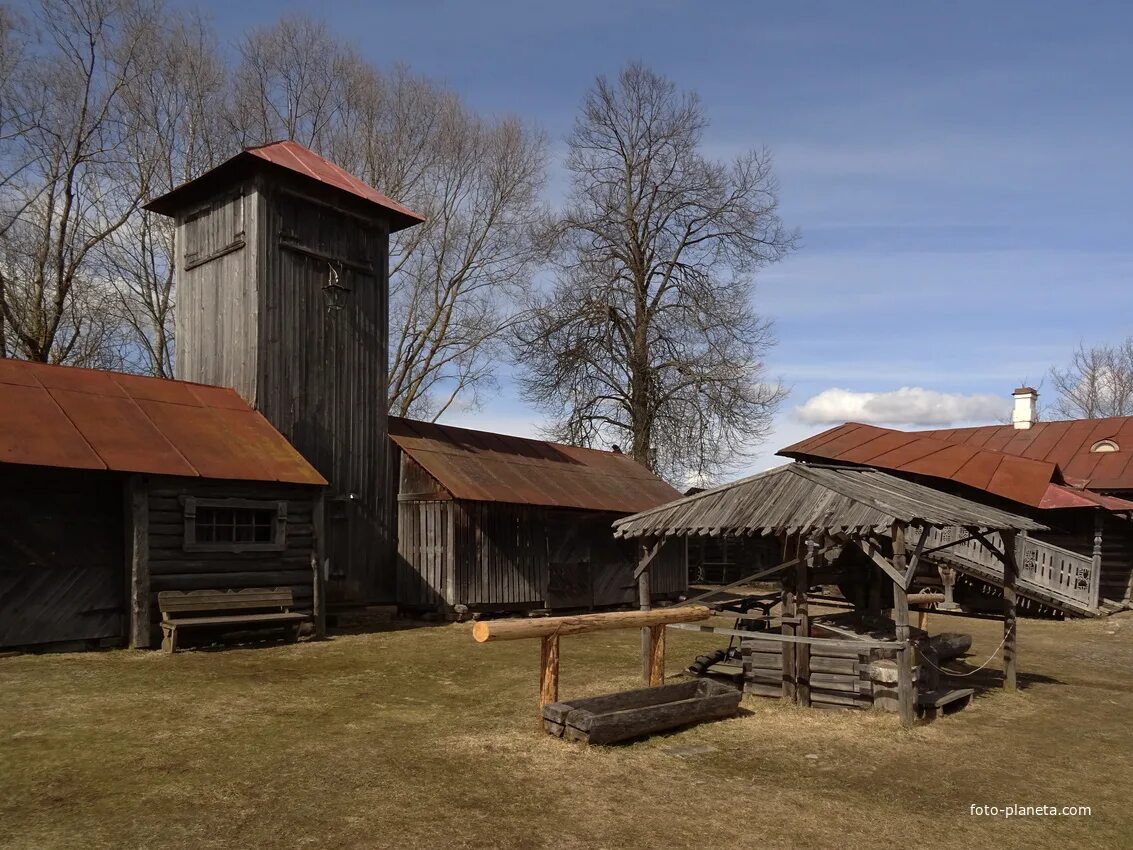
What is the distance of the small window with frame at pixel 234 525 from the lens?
15141 millimetres

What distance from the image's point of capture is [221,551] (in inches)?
612

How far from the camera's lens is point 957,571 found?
79.6 feet

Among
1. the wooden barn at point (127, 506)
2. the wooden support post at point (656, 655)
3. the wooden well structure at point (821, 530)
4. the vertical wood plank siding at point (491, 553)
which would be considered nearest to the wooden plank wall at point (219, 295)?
the wooden barn at point (127, 506)

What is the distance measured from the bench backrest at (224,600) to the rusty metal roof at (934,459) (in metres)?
19.1

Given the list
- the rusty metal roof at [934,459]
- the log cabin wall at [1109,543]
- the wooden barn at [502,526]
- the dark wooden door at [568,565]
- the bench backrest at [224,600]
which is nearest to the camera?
the bench backrest at [224,600]

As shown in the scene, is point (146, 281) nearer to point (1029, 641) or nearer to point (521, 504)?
point (521, 504)

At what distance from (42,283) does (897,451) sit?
88.4ft

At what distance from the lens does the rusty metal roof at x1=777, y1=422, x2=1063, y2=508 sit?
25.6m

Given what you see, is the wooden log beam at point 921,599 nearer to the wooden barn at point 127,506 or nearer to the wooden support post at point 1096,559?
the wooden barn at point 127,506

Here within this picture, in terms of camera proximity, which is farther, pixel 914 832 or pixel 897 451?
pixel 897 451

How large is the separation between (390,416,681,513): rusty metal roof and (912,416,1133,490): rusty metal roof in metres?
12.5

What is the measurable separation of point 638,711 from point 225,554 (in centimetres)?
943

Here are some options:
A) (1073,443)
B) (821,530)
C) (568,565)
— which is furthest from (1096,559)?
(821,530)

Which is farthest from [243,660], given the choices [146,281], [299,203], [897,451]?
[897,451]
